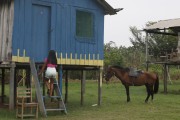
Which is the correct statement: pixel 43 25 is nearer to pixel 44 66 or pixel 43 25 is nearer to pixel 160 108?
pixel 44 66

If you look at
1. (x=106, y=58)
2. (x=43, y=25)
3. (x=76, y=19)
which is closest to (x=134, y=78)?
(x=76, y=19)

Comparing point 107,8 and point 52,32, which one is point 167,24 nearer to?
point 107,8

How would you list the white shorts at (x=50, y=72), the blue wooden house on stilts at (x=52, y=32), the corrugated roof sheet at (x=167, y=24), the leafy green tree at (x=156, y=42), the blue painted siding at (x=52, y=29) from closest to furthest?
1. the white shorts at (x=50, y=72)
2. the blue wooden house on stilts at (x=52, y=32)
3. the blue painted siding at (x=52, y=29)
4. the corrugated roof sheet at (x=167, y=24)
5. the leafy green tree at (x=156, y=42)

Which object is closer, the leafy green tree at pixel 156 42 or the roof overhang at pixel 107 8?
the roof overhang at pixel 107 8

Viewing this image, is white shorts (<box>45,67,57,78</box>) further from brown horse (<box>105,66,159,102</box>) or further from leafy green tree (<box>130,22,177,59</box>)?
leafy green tree (<box>130,22,177,59</box>)

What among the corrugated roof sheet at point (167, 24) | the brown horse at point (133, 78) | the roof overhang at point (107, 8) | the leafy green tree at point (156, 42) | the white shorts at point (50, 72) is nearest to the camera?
the white shorts at point (50, 72)

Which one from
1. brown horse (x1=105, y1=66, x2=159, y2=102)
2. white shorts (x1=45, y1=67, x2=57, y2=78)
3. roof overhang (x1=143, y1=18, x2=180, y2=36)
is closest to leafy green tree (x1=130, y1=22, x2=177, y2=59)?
roof overhang (x1=143, y1=18, x2=180, y2=36)

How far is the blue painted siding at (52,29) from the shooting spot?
16873mm

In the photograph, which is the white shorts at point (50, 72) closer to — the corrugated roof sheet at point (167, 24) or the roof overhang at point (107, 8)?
the roof overhang at point (107, 8)

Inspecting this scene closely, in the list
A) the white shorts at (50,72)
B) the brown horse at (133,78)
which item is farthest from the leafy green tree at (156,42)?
the white shorts at (50,72)

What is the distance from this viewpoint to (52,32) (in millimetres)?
17750

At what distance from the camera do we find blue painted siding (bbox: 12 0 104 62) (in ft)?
55.4

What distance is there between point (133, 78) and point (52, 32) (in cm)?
638

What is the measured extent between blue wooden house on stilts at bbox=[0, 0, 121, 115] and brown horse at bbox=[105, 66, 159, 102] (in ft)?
7.26
